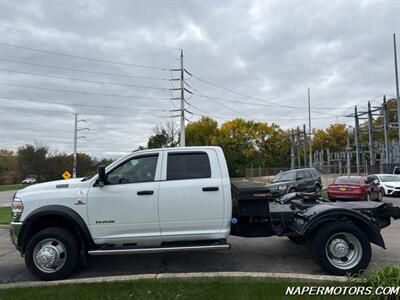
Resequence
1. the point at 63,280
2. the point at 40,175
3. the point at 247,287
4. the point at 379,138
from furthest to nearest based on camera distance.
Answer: the point at 379,138 < the point at 40,175 < the point at 63,280 < the point at 247,287

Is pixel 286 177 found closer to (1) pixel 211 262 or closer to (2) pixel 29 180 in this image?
(1) pixel 211 262

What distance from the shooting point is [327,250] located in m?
6.71

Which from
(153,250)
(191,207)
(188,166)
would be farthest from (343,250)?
(153,250)

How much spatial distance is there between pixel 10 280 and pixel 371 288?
5705 mm

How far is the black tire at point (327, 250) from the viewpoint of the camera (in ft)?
21.7

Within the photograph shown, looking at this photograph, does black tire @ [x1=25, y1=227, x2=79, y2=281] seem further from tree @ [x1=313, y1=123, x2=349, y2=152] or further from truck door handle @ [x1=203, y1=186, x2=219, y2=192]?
tree @ [x1=313, y1=123, x2=349, y2=152]

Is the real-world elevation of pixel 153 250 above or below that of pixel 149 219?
below

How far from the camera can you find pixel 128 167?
22.8ft

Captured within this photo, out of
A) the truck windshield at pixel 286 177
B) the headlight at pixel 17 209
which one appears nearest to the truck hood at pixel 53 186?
the headlight at pixel 17 209

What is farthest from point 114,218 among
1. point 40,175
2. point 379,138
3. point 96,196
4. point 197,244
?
point 379,138

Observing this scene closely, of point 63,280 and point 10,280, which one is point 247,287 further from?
point 10,280

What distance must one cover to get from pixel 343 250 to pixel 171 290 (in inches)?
121

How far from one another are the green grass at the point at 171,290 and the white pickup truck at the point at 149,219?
2.64ft

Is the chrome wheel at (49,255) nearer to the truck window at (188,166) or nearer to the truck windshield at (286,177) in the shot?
the truck window at (188,166)
